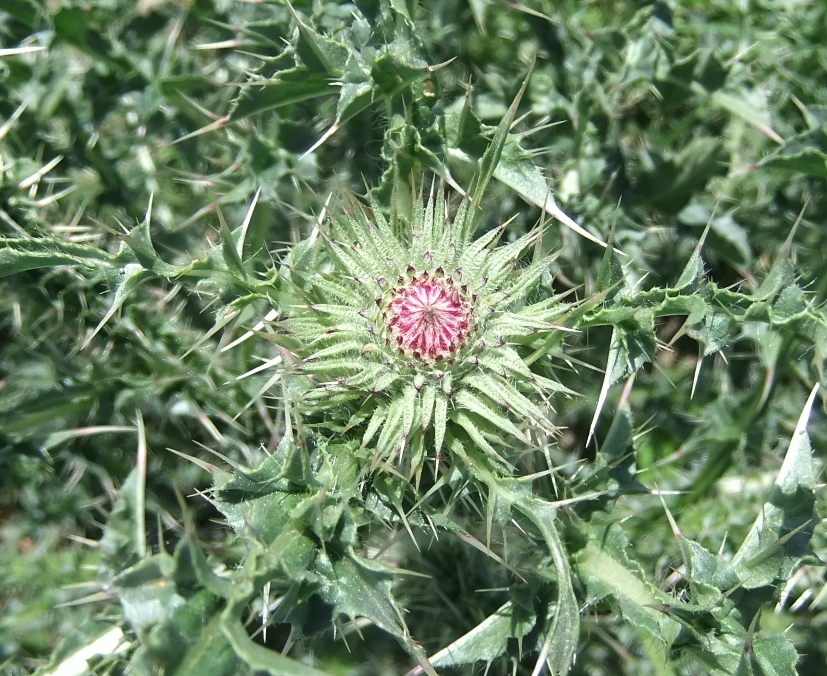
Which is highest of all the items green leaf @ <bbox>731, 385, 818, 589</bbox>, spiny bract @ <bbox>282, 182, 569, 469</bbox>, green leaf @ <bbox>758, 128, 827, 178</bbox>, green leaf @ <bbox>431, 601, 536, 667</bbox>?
green leaf @ <bbox>758, 128, 827, 178</bbox>

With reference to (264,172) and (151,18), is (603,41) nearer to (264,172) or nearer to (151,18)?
(264,172)

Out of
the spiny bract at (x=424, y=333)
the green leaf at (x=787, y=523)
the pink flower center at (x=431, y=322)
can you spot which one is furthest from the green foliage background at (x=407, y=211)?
the pink flower center at (x=431, y=322)

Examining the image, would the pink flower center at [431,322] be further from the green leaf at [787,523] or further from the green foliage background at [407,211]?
the green leaf at [787,523]

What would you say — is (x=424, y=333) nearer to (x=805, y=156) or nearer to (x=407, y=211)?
(x=407, y=211)

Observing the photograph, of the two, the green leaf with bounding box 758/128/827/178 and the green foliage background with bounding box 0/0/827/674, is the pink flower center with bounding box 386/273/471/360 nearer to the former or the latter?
the green foliage background with bounding box 0/0/827/674

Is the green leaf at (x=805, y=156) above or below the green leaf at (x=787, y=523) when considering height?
above

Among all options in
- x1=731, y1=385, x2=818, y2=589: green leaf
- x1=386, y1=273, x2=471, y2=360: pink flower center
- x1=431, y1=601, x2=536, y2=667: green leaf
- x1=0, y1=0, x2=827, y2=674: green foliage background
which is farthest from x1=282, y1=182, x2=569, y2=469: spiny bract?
x1=731, y1=385, x2=818, y2=589: green leaf
